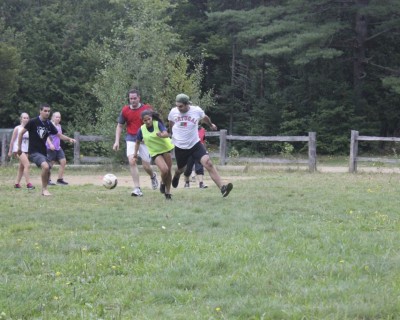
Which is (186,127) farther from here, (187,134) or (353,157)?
(353,157)

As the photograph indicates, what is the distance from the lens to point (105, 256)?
5.73 m

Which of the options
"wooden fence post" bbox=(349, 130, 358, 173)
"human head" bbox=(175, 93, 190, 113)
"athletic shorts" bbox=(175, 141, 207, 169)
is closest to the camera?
"human head" bbox=(175, 93, 190, 113)

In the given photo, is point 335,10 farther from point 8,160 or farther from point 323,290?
point 323,290

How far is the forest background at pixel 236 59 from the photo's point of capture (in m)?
30.6

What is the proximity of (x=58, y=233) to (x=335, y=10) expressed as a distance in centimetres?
2906

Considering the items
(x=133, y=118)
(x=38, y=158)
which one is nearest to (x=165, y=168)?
(x=133, y=118)

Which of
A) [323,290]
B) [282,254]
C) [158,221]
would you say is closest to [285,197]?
[158,221]

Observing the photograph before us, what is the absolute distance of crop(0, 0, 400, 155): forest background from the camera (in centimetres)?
3056

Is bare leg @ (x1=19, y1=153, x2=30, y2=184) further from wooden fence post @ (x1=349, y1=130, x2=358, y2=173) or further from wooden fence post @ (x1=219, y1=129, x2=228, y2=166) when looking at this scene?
wooden fence post @ (x1=349, y1=130, x2=358, y2=173)

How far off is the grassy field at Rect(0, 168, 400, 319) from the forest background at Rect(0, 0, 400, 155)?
18556mm

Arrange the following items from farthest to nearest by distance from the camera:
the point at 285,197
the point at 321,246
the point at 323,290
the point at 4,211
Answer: the point at 285,197 < the point at 4,211 < the point at 321,246 < the point at 323,290

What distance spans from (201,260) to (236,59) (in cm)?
3647

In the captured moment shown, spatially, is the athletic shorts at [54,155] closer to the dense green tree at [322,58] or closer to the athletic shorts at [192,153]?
the athletic shorts at [192,153]

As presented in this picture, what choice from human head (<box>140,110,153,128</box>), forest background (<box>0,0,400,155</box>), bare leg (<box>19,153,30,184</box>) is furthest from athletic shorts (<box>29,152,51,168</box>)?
forest background (<box>0,0,400,155</box>)
